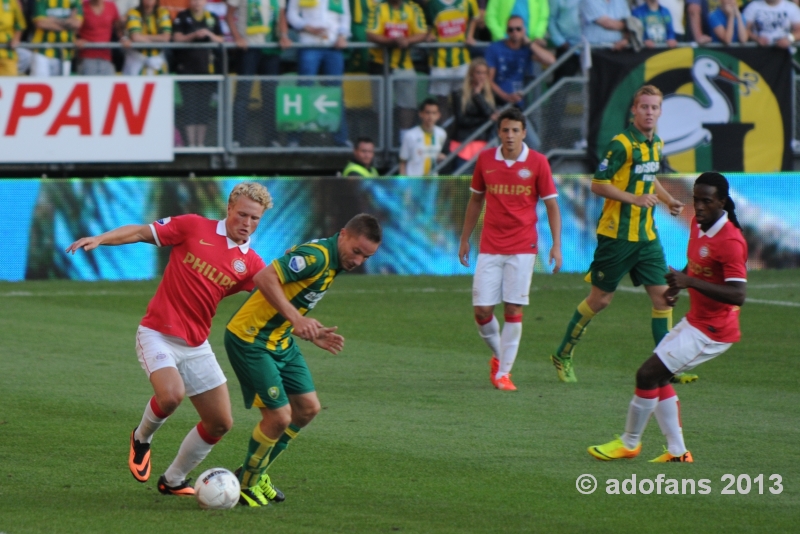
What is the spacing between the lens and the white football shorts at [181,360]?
22.0 ft

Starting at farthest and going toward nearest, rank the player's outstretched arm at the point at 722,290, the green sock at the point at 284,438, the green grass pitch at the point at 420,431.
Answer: the player's outstretched arm at the point at 722,290
the green sock at the point at 284,438
the green grass pitch at the point at 420,431

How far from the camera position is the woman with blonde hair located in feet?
54.8

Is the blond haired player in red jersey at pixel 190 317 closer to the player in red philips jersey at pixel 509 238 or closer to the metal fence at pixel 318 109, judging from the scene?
the player in red philips jersey at pixel 509 238

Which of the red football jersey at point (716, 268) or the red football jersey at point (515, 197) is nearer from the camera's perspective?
the red football jersey at point (716, 268)

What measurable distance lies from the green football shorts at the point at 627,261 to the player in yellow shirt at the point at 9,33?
32.2 ft

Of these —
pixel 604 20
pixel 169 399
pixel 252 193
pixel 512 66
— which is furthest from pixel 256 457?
pixel 604 20

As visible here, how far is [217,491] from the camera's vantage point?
6355 mm

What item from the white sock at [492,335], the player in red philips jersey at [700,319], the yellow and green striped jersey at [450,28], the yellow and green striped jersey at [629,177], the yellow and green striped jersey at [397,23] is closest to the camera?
the player in red philips jersey at [700,319]

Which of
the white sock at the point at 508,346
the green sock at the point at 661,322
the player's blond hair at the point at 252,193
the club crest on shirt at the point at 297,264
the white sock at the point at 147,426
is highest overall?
the player's blond hair at the point at 252,193

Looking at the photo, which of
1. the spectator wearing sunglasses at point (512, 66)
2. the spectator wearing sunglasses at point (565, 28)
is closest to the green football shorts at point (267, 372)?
the spectator wearing sunglasses at point (512, 66)

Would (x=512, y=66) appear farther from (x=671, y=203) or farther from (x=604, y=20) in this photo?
(x=671, y=203)

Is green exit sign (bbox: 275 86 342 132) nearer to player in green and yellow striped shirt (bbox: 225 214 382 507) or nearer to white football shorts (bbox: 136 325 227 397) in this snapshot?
white football shorts (bbox: 136 325 227 397)

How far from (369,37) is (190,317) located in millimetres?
11428

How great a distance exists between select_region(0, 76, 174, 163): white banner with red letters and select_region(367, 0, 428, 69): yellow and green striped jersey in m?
3.07
